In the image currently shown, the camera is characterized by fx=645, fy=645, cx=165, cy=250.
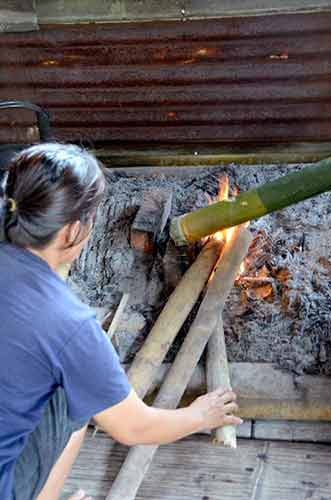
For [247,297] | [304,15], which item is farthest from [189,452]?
[304,15]

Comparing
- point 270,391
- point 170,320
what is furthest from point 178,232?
point 270,391

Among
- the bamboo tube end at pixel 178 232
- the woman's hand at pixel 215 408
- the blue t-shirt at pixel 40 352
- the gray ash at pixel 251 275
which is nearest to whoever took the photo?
the blue t-shirt at pixel 40 352

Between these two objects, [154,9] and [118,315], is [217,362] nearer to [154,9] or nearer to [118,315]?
[118,315]

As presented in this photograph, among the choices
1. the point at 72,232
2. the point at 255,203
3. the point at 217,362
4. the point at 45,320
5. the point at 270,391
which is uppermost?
the point at 72,232

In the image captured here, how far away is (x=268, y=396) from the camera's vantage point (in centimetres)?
271

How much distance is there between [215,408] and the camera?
2207 millimetres

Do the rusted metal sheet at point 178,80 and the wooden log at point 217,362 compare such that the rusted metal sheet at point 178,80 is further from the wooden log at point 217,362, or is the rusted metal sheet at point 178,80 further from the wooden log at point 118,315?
the wooden log at point 217,362

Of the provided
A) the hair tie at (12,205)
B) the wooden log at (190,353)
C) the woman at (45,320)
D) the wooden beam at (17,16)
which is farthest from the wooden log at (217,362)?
the wooden beam at (17,16)

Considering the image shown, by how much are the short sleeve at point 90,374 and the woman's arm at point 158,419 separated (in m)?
0.05

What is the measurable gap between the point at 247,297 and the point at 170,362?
0.51 m

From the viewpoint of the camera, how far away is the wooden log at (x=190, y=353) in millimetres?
2311

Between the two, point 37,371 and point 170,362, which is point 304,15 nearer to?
point 170,362

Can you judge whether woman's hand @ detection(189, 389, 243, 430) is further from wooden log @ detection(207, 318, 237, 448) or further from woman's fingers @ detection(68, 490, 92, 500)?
woman's fingers @ detection(68, 490, 92, 500)

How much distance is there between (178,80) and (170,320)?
68.6 inches
